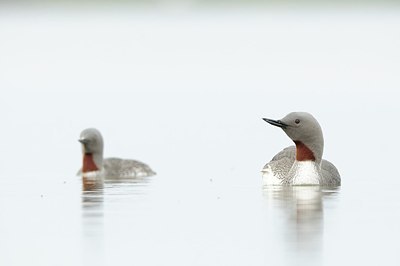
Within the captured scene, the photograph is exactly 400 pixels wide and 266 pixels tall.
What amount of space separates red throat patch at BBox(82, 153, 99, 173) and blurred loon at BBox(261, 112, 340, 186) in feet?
10.7

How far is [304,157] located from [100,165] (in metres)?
4.10

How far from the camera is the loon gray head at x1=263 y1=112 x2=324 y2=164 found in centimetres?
1330

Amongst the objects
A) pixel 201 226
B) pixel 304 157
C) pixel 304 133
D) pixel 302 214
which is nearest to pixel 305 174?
pixel 304 157

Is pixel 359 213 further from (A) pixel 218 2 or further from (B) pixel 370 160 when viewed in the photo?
(A) pixel 218 2

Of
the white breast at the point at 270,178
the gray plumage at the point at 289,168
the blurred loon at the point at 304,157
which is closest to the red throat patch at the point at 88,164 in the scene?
the gray plumage at the point at 289,168

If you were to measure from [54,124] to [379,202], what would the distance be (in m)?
12.3

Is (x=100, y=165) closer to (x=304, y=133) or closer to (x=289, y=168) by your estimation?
(x=289, y=168)

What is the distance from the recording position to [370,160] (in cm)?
1652

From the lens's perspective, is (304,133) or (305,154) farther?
(305,154)

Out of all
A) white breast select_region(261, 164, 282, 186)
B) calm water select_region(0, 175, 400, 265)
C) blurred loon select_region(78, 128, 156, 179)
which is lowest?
calm water select_region(0, 175, 400, 265)

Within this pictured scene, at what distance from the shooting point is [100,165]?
669 inches

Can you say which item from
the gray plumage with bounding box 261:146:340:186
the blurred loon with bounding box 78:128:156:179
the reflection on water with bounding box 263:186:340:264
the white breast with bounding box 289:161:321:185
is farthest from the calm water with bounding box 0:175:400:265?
the blurred loon with bounding box 78:128:156:179

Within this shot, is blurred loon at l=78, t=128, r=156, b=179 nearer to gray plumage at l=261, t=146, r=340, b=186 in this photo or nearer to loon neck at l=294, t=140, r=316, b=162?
gray plumage at l=261, t=146, r=340, b=186

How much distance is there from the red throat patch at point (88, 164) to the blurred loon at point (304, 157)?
10.7ft
